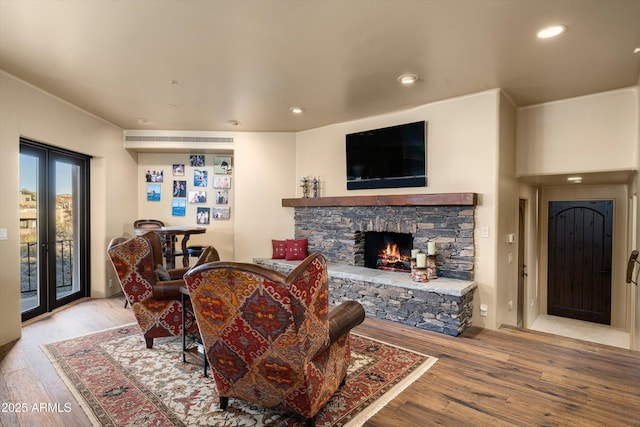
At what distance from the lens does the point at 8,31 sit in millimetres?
2643

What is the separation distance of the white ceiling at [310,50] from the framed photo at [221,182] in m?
1.95

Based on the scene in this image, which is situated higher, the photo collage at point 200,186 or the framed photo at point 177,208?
the photo collage at point 200,186

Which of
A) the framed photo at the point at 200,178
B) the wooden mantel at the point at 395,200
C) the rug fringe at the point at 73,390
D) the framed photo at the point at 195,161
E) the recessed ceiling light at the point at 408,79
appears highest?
the recessed ceiling light at the point at 408,79

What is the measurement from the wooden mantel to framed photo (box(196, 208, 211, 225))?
1592 mm

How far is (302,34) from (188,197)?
4.46 metres

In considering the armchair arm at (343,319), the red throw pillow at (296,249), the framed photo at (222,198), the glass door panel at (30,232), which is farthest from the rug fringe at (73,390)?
the framed photo at (222,198)

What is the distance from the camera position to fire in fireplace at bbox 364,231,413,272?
4.96 metres

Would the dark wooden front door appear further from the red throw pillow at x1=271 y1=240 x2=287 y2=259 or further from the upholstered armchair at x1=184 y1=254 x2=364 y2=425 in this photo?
the upholstered armchair at x1=184 y1=254 x2=364 y2=425

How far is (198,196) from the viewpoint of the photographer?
6.31m

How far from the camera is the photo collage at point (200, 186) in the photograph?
630cm

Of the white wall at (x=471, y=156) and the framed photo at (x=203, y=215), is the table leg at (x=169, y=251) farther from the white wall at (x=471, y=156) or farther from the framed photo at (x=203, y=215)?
the white wall at (x=471, y=156)

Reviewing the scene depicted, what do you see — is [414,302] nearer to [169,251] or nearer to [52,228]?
[169,251]

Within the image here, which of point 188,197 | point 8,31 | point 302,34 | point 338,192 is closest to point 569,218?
point 338,192

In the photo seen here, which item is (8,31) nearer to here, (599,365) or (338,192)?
(338,192)
